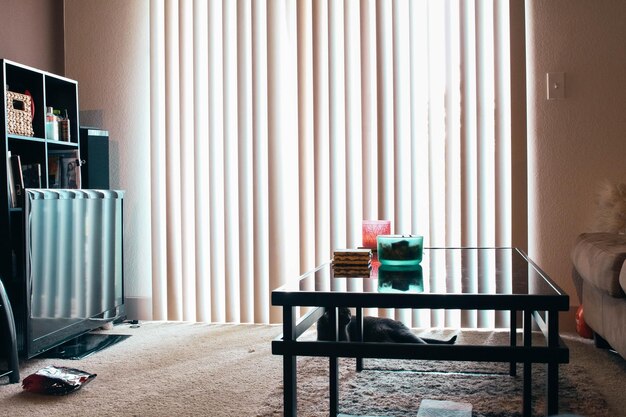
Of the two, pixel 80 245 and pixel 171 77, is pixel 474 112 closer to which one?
pixel 171 77

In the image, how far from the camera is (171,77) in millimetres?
3912

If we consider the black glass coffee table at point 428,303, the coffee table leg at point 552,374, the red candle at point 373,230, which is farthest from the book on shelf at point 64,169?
the coffee table leg at point 552,374

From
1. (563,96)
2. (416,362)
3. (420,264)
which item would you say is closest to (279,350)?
(420,264)

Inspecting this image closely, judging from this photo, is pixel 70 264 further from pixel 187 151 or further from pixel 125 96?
pixel 125 96

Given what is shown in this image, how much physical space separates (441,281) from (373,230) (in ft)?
2.41

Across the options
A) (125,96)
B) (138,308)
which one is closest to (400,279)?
(138,308)

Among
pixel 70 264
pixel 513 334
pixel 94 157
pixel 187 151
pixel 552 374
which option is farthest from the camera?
pixel 187 151

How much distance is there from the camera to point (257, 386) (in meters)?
2.54

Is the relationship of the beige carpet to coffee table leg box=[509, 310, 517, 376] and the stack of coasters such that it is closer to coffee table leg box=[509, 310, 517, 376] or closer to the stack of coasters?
coffee table leg box=[509, 310, 517, 376]

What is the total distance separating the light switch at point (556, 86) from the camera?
11.5ft

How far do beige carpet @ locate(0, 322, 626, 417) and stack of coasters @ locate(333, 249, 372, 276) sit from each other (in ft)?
1.52

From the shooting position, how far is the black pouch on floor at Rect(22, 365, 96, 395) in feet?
8.15

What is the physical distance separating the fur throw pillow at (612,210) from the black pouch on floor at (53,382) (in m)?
2.33

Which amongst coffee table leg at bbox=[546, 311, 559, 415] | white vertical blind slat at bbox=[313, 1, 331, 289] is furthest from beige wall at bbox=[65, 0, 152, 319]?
coffee table leg at bbox=[546, 311, 559, 415]
